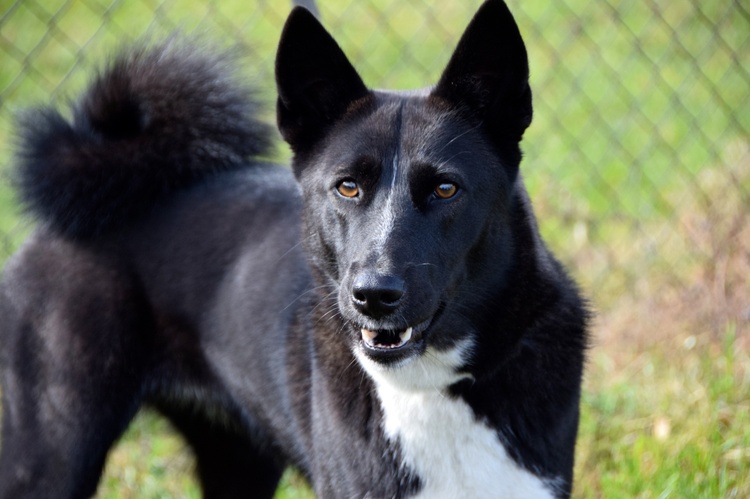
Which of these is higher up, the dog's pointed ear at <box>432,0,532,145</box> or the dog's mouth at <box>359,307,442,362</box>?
the dog's pointed ear at <box>432,0,532,145</box>

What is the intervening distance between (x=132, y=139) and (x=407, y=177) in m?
1.22

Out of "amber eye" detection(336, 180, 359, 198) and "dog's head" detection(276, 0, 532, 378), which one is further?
→ "amber eye" detection(336, 180, 359, 198)

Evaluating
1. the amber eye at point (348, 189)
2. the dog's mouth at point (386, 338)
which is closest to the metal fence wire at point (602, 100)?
the amber eye at point (348, 189)

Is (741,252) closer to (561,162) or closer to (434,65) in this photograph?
(561,162)

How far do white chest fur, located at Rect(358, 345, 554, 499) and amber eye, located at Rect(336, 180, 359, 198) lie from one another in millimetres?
425

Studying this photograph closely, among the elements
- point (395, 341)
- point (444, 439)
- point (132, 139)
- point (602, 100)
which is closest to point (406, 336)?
point (395, 341)

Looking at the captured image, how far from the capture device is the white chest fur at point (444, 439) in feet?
7.81

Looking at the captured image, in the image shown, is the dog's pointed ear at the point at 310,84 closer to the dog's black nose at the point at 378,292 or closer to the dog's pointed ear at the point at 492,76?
the dog's pointed ear at the point at 492,76

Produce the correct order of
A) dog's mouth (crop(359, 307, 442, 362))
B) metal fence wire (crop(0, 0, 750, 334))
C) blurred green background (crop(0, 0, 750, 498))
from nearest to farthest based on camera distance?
dog's mouth (crop(359, 307, 442, 362)) → blurred green background (crop(0, 0, 750, 498)) → metal fence wire (crop(0, 0, 750, 334))

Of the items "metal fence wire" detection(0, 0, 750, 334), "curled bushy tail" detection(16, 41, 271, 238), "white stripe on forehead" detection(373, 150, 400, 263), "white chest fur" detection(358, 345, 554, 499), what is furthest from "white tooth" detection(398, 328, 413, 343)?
"metal fence wire" detection(0, 0, 750, 334)

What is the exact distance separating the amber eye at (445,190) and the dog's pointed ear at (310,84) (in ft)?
1.34

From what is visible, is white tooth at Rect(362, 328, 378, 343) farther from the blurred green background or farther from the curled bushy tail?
the blurred green background

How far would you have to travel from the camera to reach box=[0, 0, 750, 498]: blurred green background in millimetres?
3359

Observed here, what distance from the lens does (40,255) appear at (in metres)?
3.02
